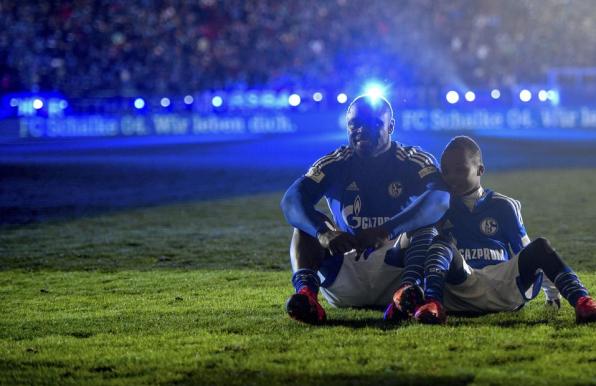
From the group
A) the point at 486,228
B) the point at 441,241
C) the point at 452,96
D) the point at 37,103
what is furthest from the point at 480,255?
the point at 452,96

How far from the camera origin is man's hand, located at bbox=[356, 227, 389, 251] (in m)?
6.02

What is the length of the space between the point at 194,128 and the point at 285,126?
3.05m

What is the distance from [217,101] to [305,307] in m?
28.6

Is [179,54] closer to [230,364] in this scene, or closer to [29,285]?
[29,285]

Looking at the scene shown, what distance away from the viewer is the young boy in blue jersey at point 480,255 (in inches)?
236

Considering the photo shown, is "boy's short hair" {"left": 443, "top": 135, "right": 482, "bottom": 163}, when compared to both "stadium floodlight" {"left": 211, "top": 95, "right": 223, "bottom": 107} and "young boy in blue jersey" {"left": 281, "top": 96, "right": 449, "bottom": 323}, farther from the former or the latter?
"stadium floodlight" {"left": 211, "top": 95, "right": 223, "bottom": 107}

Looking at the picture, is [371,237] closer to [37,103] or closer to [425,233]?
[425,233]

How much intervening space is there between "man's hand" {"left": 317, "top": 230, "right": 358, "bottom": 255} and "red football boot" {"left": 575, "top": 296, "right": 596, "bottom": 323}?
1306mm

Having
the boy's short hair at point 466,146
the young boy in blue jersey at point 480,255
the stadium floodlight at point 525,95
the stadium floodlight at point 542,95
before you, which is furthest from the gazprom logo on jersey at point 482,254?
the stadium floodlight at point 542,95

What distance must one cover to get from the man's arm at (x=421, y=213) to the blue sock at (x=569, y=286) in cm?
77

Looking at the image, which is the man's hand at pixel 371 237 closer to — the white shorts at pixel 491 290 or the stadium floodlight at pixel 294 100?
Answer: the white shorts at pixel 491 290

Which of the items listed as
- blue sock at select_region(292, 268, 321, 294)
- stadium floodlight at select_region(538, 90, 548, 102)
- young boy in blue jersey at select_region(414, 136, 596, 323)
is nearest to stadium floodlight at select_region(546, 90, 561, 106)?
stadium floodlight at select_region(538, 90, 548, 102)

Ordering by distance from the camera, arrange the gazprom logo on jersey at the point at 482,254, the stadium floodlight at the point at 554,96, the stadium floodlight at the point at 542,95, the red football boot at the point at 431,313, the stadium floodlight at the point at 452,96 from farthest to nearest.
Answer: the stadium floodlight at the point at 554,96, the stadium floodlight at the point at 542,95, the stadium floodlight at the point at 452,96, the gazprom logo on jersey at the point at 482,254, the red football boot at the point at 431,313

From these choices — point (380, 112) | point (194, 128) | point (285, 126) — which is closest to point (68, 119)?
point (194, 128)
